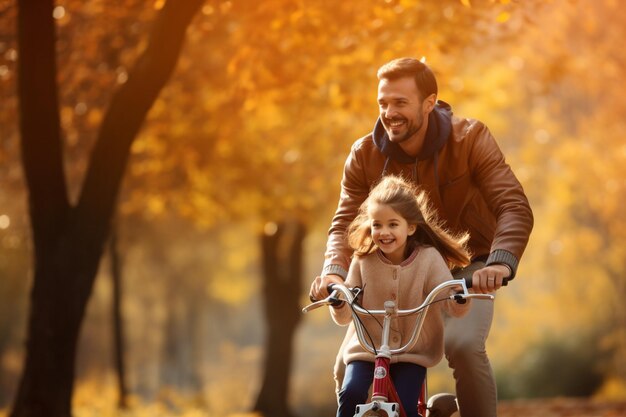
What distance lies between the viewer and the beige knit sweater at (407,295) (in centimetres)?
529

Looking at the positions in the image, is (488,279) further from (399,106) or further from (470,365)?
(399,106)

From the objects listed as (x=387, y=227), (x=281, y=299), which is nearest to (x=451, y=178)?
(x=387, y=227)

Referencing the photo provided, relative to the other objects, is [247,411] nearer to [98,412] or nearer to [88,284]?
[98,412]

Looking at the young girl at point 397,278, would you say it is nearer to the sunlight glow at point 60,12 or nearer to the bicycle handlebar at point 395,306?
the bicycle handlebar at point 395,306

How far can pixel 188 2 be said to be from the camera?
400 inches

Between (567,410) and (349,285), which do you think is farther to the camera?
(567,410)

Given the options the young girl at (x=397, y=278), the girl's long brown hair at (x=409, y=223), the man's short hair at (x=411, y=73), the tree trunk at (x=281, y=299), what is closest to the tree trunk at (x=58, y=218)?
the man's short hair at (x=411, y=73)

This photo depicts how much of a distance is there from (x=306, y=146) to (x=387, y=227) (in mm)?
13351

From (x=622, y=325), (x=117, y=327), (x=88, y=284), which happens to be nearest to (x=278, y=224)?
(x=117, y=327)

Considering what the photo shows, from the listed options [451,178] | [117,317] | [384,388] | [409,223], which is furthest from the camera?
[117,317]

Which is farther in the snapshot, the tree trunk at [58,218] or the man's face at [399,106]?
the tree trunk at [58,218]

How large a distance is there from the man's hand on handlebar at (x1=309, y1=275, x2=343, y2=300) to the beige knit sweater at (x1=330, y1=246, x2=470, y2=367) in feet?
0.35

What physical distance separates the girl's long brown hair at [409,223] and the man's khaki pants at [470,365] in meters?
0.35

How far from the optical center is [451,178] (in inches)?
240
